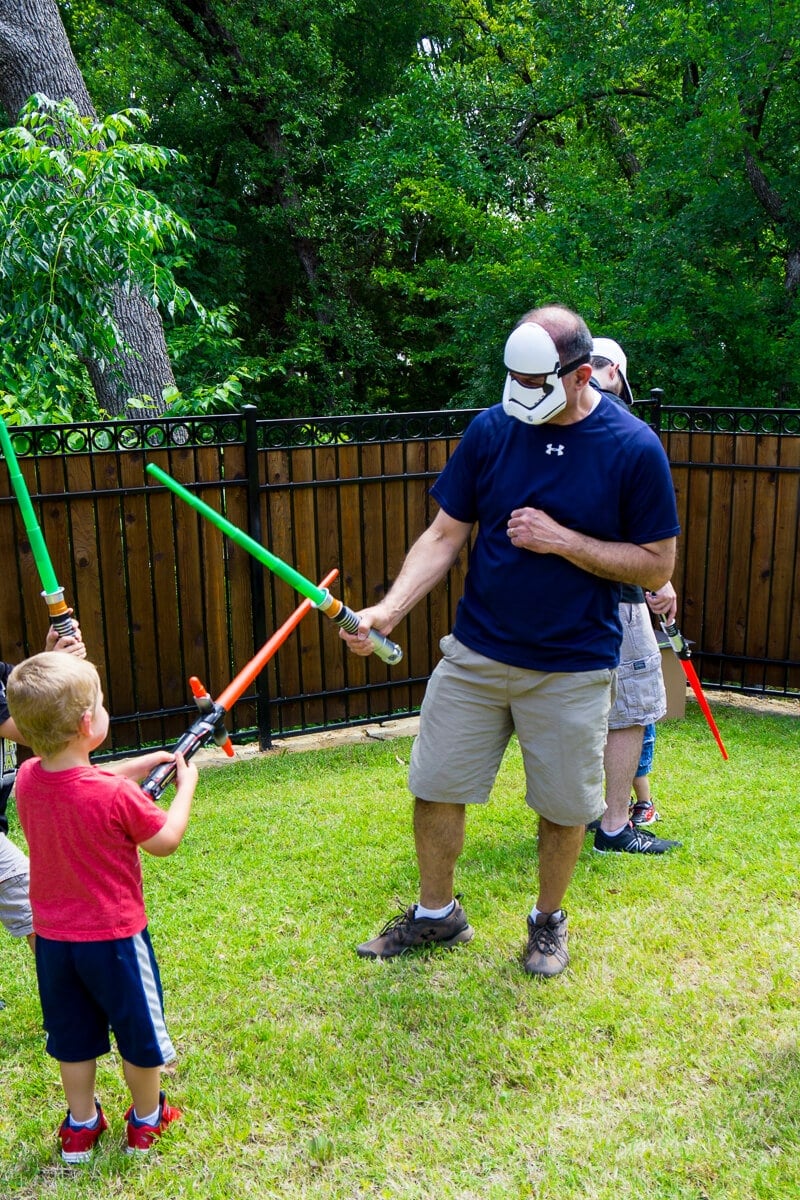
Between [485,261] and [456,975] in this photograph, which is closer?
[456,975]

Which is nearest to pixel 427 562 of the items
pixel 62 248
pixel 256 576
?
pixel 256 576

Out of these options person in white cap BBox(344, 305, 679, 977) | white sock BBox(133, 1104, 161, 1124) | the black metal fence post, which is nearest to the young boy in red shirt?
white sock BBox(133, 1104, 161, 1124)

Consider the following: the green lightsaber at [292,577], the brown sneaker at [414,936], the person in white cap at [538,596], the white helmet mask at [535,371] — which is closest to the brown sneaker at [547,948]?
the person in white cap at [538,596]

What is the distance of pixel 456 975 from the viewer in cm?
353

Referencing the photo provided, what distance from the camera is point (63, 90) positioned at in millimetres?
8609

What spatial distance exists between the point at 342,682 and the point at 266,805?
1.43m

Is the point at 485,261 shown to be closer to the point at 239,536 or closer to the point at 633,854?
the point at 633,854

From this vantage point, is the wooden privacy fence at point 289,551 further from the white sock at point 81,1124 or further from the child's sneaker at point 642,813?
the white sock at point 81,1124

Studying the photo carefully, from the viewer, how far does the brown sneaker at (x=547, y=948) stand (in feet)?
11.5

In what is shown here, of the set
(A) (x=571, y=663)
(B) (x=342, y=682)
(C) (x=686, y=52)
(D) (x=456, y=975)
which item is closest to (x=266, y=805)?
(B) (x=342, y=682)

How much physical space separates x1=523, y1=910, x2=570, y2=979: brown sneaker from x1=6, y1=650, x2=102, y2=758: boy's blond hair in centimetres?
179

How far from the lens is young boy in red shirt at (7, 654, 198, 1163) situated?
8.12 feet

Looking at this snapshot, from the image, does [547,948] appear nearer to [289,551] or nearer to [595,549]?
[595,549]

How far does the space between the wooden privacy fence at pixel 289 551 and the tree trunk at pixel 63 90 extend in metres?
2.35
